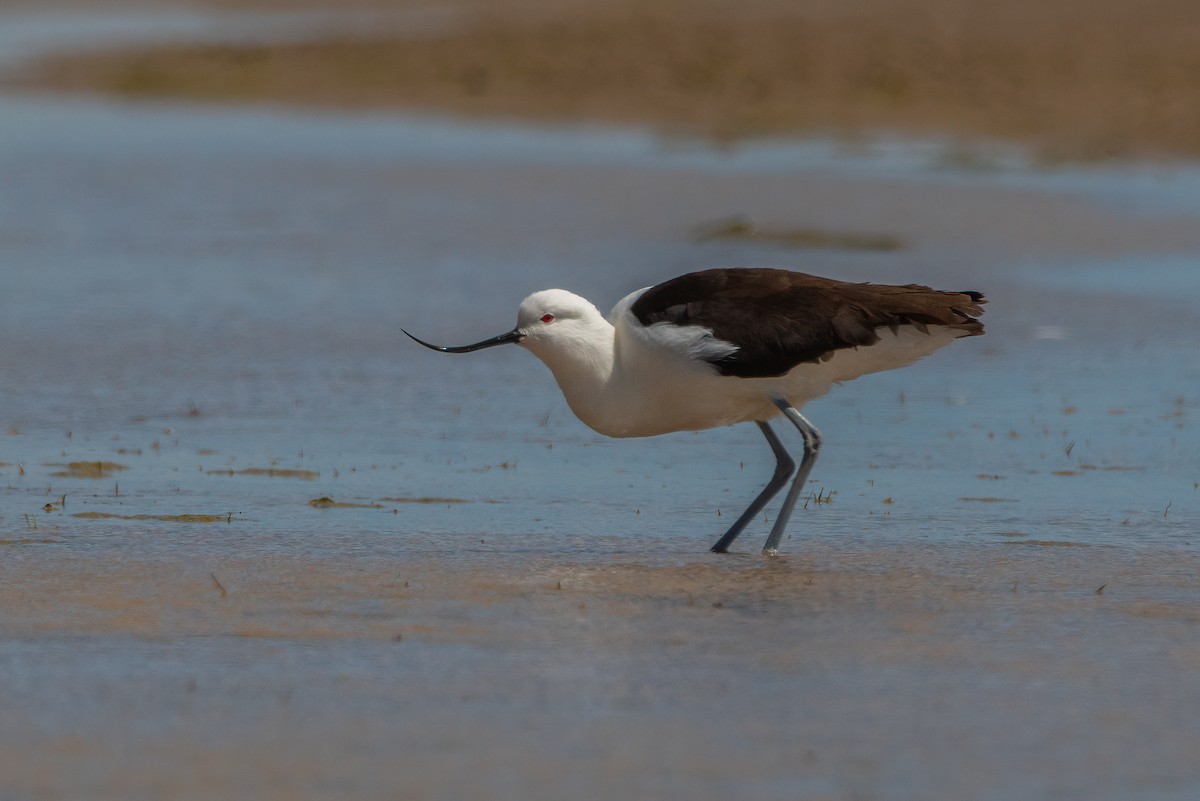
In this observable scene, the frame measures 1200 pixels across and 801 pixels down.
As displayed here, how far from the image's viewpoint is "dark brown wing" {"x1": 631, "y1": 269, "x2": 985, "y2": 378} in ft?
20.4

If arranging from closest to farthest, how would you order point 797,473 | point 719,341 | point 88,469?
point 719,341, point 797,473, point 88,469

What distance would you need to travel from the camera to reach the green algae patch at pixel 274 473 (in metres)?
7.27

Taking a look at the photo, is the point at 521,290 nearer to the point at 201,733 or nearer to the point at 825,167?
the point at 825,167

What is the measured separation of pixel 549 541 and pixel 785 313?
1.09m

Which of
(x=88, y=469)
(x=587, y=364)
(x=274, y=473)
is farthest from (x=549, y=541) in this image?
(x=88, y=469)

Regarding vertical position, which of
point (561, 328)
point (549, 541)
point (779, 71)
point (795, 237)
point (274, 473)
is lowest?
point (549, 541)

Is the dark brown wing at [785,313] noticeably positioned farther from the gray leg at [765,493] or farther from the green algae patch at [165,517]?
the green algae patch at [165,517]

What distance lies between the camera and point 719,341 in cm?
619

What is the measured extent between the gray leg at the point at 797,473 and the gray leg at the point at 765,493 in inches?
1.6

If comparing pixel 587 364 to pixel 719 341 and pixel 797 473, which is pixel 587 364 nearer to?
pixel 719 341

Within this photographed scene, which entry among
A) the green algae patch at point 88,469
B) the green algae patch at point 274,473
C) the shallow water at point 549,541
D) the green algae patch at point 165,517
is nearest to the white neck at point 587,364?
the shallow water at point 549,541

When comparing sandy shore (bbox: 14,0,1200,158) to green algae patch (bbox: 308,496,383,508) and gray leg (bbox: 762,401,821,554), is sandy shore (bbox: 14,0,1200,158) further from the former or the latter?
green algae patch (bbox: 308,496,383,508)

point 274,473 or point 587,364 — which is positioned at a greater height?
point 587,364

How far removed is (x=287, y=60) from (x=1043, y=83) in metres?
11.0
